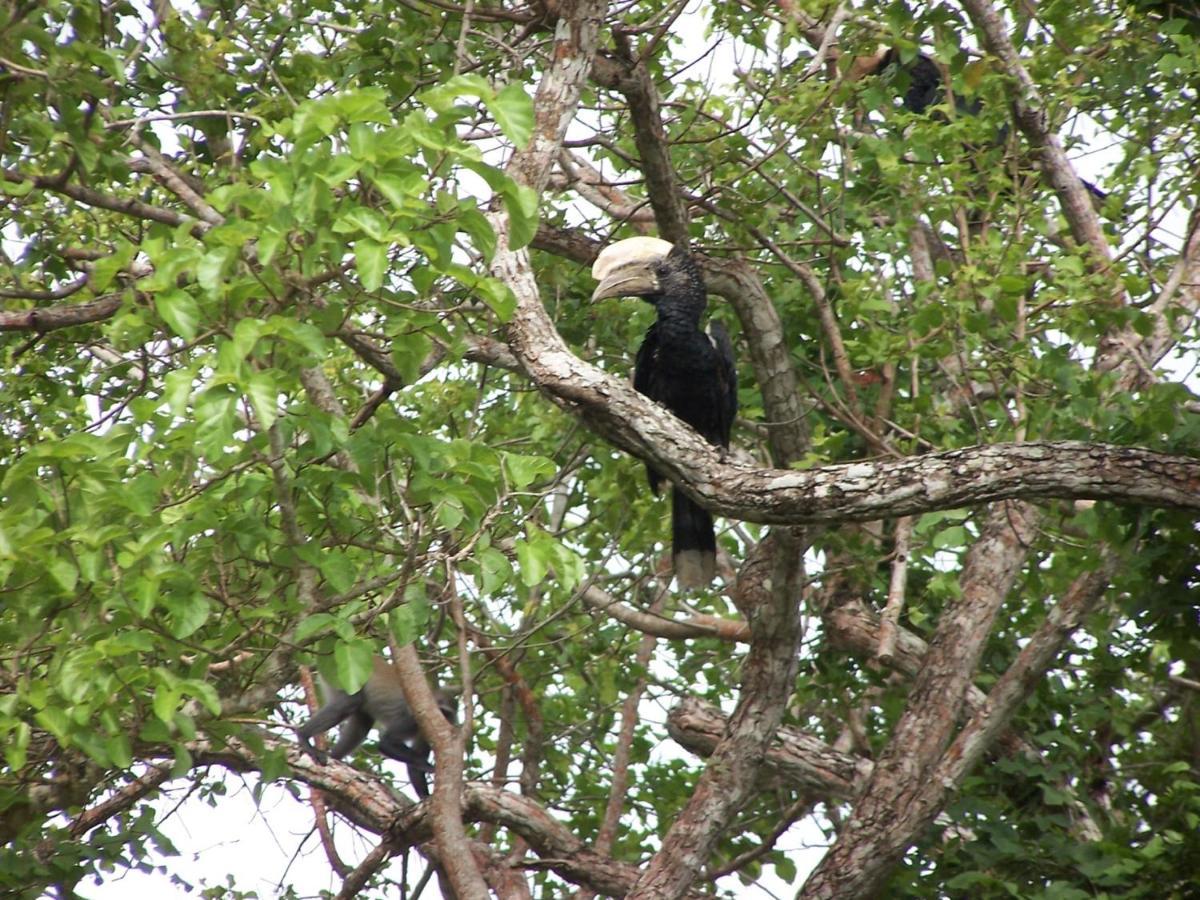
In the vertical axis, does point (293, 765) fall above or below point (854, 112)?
below

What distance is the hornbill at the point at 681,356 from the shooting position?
4.32m

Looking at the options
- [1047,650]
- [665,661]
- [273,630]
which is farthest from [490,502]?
[665,661]

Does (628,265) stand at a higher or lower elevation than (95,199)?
higher

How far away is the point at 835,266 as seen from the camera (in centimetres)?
460

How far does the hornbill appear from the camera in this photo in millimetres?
4316

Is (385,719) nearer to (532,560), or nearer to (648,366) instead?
(648,366)

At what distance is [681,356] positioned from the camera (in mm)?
4547

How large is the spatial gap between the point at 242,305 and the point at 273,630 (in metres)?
0.88

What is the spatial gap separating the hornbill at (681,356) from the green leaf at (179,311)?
206cm

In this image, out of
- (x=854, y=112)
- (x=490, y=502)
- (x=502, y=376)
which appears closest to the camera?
(x=490, y=502)

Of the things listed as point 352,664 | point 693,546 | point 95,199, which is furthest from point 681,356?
point 352,664

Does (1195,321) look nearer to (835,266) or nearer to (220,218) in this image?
(835,266)

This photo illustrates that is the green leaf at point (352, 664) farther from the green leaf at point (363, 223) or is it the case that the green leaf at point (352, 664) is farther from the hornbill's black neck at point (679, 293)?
the hornbill's black neck at point (679, 293)

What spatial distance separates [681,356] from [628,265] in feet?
1.34
